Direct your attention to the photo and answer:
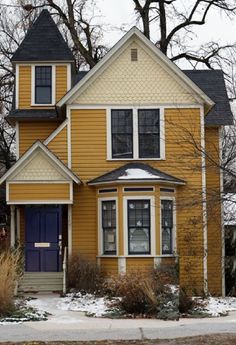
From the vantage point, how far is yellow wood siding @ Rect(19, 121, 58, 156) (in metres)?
26.8

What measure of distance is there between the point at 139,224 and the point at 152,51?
6.27m

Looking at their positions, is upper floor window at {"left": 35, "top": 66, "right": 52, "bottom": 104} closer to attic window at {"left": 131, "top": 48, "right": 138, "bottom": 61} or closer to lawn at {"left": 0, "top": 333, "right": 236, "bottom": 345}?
attic window at {"left": 131, "top": 48, "right": 138, "bottom": 61}

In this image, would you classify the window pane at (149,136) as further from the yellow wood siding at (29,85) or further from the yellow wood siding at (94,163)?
the yellow wood siding at (29,85)

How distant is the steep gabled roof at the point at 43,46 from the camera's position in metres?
27.2

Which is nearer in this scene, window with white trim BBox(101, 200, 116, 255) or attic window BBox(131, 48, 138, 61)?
window with white trim BBox(101, 200, 116, 255)

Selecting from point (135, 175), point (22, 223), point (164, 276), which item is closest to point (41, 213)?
point (22, 223)

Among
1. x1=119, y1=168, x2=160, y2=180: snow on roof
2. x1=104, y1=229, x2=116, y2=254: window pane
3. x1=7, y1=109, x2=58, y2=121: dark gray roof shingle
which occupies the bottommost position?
x1=104, y1=229, x2=116, y2=254: window pane

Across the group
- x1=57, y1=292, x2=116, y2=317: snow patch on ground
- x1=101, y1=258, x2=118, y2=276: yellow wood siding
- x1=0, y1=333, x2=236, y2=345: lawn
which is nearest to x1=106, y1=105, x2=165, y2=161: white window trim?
x1=101, y1=258, x2=118, y2=276: yellow wood siding

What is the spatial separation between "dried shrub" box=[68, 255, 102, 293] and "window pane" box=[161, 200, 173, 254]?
256 cm

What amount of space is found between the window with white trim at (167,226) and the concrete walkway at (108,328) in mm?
6325

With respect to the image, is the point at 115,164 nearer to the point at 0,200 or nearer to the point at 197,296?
the point at 197,296

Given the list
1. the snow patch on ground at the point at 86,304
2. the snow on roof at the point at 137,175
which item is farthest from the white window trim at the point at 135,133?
the snow patch on ground at the point at 86,304

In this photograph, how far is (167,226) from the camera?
24734 mm

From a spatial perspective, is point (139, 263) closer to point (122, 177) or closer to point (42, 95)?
point (122, 177)
